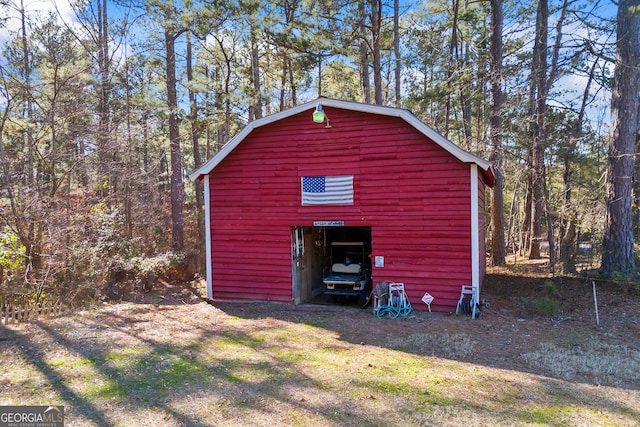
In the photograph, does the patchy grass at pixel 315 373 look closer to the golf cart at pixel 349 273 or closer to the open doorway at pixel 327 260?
the golf cart at pixel 349 273

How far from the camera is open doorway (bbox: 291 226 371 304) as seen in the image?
995 centimetres

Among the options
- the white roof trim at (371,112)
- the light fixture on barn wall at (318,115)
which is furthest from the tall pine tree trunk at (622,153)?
the light fixture on barn wall at (318,115)

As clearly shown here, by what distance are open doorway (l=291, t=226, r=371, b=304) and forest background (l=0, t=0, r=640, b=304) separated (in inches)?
192

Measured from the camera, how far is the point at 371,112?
878 cm

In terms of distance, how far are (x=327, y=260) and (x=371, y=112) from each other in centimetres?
509

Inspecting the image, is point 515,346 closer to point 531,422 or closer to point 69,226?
point 531,422

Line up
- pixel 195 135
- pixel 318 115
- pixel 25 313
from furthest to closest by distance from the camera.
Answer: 1. pixel 195 135
2. pixel 318 115
3. pixel 25 313

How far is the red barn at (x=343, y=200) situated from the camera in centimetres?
838

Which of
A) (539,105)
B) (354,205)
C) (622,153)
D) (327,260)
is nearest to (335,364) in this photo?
(354,205)

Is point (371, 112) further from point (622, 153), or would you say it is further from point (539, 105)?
point (539, 105)

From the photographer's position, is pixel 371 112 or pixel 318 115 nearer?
pixel 318 115

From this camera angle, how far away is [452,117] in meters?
22.0

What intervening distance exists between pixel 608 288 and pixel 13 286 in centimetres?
1398

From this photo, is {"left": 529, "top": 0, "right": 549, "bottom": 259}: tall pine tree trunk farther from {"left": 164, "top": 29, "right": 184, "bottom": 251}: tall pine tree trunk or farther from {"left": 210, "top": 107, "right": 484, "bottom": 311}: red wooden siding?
{"left": 164, "top": 29, "right": 184, "bottom": 251}: tall pine tree trunk
